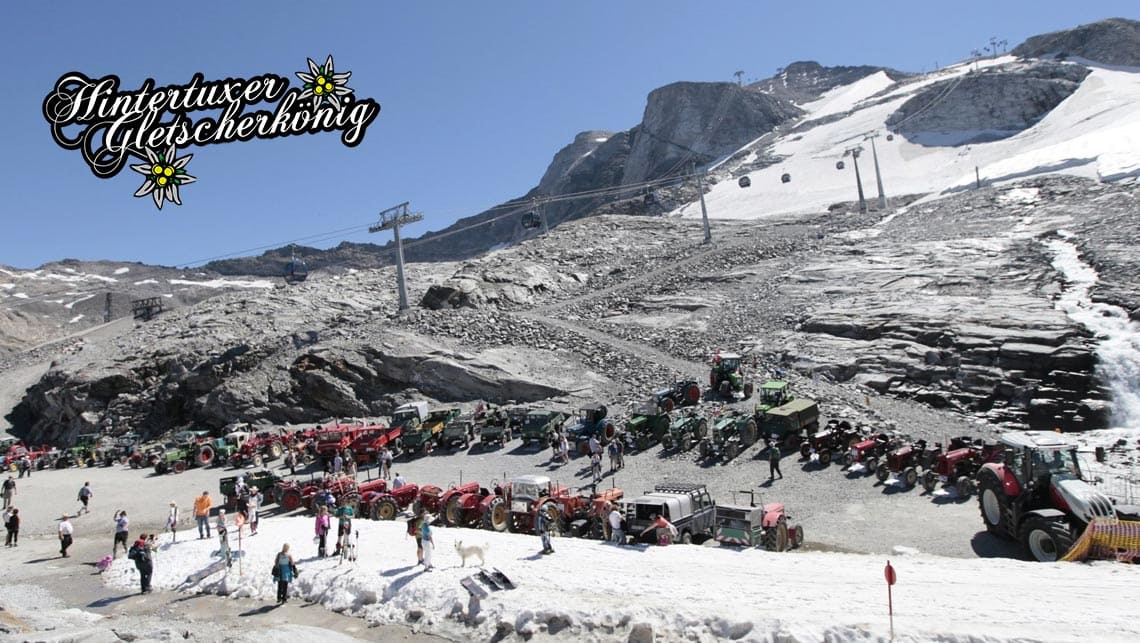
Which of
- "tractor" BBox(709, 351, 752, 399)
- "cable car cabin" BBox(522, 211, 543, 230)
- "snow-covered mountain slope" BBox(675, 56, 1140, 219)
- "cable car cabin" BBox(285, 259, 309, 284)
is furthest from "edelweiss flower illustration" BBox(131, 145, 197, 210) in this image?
"cable car cabin" BBox(522, 211, 543, 230)

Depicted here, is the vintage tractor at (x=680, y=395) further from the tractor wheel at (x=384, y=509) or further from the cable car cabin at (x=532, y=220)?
the cable car cabin at (x=532, y=220)

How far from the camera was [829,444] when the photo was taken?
2438 centimetres

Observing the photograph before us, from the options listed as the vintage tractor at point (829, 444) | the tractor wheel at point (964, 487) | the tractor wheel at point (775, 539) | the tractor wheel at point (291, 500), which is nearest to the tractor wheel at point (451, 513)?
the tractor wheel at point (291, 500)

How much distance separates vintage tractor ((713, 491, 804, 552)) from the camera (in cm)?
1692

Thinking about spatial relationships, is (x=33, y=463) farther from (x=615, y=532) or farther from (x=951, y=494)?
(x=951, y=494)

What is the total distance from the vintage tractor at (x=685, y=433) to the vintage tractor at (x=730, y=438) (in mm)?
661

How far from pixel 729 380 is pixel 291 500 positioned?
1813 centimetres

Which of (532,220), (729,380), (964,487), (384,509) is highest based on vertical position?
(532,220)

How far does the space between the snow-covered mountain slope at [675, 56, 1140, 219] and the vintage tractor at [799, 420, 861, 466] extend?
48.1 metres

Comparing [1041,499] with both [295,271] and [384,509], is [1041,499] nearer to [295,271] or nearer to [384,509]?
[384,509]

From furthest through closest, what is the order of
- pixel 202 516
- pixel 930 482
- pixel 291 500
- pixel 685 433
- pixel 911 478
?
1. pixel 685 433
2. pixel 291 500
3. pixel 202 516
4. pixel 911 478
5. pixel 930 482

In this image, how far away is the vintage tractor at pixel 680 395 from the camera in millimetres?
32188

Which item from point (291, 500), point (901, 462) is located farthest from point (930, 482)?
point (291, 500)

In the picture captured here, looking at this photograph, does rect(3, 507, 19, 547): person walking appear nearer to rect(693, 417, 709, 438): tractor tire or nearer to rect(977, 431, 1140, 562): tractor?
rect(693, 417, 709, 438): tractor tire
